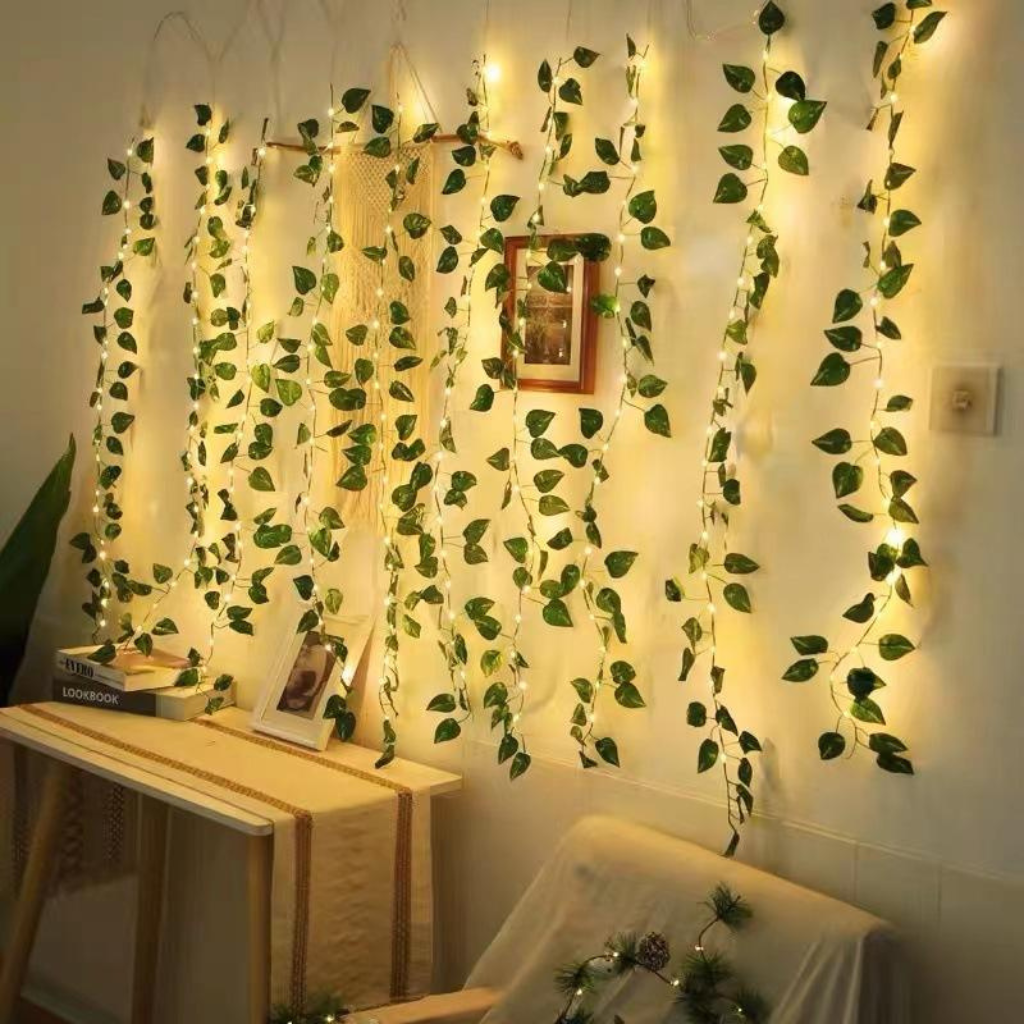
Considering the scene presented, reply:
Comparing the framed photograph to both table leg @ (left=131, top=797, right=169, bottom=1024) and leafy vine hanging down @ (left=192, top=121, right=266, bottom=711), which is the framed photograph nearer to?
leafy vine hanging down @ (left=192, top=121, right=266, bottom=711)

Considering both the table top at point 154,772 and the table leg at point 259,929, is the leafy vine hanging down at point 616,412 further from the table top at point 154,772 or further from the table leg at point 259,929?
the table leg at point 259,929

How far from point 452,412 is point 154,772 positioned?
0.86 meters

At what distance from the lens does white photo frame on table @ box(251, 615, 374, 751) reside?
2957mm

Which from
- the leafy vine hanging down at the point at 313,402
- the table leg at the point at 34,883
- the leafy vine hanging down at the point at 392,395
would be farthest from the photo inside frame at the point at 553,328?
the table leg at the point at 34,883

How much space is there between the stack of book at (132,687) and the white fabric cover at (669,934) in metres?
0.96

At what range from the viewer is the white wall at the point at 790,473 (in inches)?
83.9

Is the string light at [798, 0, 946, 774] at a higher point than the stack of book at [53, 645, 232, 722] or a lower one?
higher

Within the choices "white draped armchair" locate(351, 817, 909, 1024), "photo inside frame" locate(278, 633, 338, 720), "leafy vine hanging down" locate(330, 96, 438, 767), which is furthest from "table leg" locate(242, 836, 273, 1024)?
"photo inside frame" locate(278, 633, 338, 720)

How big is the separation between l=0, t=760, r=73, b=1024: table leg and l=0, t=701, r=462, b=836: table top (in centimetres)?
9

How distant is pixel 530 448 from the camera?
268 centimetres

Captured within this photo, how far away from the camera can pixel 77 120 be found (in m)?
3.63

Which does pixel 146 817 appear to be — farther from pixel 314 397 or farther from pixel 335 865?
pixel 314 397

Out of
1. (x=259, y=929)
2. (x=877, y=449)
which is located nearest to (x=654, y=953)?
(x=259, y=929)

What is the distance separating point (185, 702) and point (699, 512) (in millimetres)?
1263
